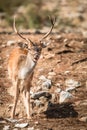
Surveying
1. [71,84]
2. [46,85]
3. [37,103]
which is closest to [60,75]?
[71,84]

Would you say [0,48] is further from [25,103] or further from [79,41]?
[25,103]

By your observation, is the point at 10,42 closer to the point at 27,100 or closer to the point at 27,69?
the point at 27,69

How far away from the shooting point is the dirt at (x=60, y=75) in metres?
9.76

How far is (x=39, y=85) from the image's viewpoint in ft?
37.9

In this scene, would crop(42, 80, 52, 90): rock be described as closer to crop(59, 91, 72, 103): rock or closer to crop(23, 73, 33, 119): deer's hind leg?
crop(59, 91, 72, 103): rock

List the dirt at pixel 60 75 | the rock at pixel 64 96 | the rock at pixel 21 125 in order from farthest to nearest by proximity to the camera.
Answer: the rock at pixel 64 96, the dirt at pixel 60 75, the rock at pixel 21 125

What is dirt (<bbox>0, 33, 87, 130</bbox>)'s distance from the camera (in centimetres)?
976

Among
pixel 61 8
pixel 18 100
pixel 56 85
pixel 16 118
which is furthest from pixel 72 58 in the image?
pixel 61 8

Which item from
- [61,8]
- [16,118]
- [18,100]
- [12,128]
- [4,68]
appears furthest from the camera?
[61,8]

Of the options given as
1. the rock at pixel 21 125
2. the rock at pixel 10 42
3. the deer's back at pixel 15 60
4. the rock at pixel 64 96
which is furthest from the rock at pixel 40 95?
the rock at pixel 10 42

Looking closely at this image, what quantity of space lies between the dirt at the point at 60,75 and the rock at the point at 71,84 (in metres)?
0.09

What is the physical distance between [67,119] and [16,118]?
1019 mm

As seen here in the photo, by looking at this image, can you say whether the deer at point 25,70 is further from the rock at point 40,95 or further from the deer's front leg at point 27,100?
the rock at point 40,95

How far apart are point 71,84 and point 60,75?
1.97 ft
